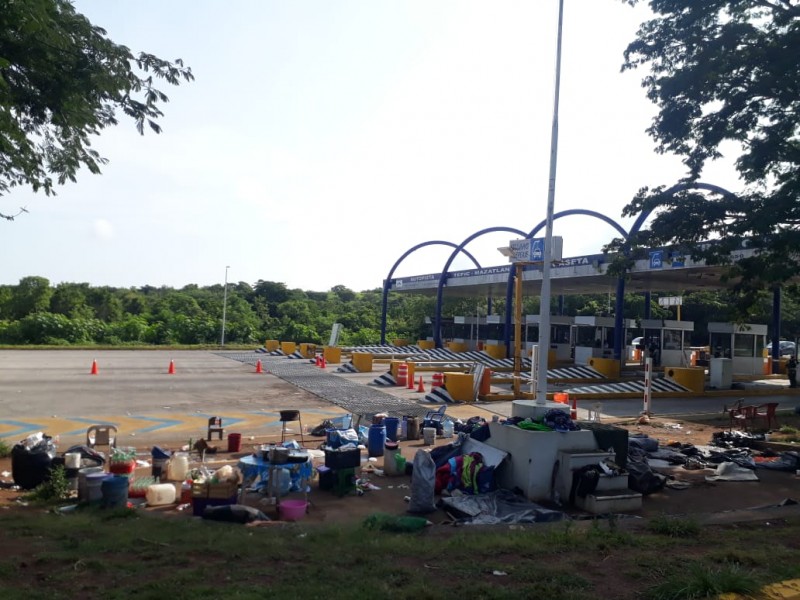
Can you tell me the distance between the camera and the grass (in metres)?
4.60

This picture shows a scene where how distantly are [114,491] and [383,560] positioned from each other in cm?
398

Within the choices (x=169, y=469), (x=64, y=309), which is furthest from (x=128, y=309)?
(x=169, y=469)

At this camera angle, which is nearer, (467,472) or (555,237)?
(467,472)

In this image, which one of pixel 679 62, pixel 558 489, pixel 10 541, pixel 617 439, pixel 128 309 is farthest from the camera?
pixel 128 309

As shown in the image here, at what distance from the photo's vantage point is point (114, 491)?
25.2 ft

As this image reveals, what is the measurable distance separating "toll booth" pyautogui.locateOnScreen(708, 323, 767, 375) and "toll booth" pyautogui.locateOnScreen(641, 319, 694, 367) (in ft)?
4.83

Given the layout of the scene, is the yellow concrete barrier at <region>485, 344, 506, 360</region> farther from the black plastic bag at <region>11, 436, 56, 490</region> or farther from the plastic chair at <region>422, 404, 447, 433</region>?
the black plastic bag at <region>11, 436, 56, 490</region>

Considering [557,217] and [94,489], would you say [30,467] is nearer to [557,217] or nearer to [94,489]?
[94,489]

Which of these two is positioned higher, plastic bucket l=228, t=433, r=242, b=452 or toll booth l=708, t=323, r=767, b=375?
toll booth l=708, t=323, r=767, b=375

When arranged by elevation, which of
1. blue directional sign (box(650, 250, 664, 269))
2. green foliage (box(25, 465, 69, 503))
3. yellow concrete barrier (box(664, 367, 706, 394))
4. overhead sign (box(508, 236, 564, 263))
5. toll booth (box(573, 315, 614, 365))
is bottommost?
green foliage (box(25, 465, 69, 503))

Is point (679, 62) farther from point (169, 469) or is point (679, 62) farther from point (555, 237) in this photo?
point (169, 469)

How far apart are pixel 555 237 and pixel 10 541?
9944mm

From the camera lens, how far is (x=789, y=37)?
11.7 metres

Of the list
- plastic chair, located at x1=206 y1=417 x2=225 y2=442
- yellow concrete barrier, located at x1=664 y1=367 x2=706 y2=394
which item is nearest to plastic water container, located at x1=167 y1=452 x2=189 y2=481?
plastic chair, located at x1=206 y1=417 x2=225 y2=442
